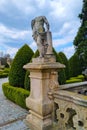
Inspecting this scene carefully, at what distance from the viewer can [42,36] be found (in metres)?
3.85

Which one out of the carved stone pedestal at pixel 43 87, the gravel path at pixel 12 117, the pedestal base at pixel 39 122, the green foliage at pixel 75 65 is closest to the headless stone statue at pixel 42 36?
the carved stone pedestal at pixel 43 87

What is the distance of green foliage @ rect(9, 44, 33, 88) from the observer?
775 cm

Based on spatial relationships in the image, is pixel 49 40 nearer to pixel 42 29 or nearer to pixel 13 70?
pixel 42 29

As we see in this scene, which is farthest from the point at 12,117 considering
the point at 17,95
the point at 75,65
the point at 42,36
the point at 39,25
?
the point at 75,65

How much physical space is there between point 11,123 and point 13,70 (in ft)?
11.2

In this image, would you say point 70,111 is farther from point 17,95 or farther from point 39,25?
point 17,95

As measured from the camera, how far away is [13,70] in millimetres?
7895

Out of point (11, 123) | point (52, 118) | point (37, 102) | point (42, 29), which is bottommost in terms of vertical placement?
point (11, 123)

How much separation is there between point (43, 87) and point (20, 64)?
13.6ft

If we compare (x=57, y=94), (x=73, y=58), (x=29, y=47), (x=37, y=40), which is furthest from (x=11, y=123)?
(x=73, y=58)

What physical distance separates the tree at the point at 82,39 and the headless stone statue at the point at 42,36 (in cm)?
1307

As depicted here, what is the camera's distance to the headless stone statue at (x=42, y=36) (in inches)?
149

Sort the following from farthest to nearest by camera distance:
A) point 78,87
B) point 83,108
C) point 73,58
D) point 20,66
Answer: point 73,58 → point 20,66 → point 78,87 → point 83,108

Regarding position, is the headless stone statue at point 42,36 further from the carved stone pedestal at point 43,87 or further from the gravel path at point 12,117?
the gravel path at point 12,117
